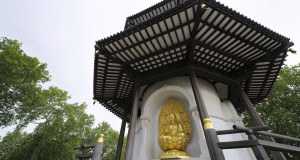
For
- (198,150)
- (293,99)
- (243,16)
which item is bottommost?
(198,150)

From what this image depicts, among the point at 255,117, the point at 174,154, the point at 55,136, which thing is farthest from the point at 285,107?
the point at 55,136

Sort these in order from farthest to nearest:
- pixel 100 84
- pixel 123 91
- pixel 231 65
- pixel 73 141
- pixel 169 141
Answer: pixel 73 141
pixel 123 91
pixel 100 84
pixel 231 65
pixel 169 141

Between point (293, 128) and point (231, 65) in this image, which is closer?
point (231, 65)

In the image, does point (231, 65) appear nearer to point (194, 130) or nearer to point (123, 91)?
point (194, 130)

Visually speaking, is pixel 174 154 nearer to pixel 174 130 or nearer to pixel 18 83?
pixel 174 130

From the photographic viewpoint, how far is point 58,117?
19062 mm

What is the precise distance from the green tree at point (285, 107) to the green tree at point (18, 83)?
18.7m

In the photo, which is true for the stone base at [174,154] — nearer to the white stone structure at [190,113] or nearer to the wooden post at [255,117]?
the white stone structure at [190,113]

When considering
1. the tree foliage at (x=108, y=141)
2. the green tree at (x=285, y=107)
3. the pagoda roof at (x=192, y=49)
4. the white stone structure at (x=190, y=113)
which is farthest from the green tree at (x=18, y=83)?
the green tree at (x=285, y=107)

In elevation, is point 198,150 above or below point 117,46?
below

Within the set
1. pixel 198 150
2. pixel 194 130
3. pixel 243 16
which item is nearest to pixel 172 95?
pixel 194 130

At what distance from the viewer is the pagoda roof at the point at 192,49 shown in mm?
6520

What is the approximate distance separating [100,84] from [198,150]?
6.08m

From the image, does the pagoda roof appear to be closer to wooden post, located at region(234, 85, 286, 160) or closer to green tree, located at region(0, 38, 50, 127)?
wooden post, located at region(234, 85, 286, 160)
